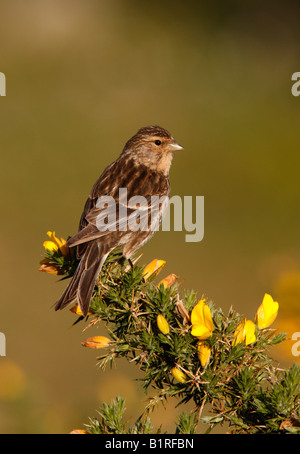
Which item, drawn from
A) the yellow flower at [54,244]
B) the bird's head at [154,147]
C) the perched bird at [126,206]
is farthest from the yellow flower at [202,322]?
the bird's head at [154,147]

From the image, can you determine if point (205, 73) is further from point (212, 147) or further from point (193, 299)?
point (193, 299)

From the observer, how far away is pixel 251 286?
26.2 feet

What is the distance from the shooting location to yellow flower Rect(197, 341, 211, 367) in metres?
2.30

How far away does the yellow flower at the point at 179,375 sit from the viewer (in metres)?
2.33

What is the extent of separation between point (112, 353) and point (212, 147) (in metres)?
8.78

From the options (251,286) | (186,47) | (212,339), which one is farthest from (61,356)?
(186,47)

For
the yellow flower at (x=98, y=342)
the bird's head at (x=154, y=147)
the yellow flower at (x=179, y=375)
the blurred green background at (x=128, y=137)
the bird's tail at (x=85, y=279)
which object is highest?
the blurred green background at (x=128, y=137)

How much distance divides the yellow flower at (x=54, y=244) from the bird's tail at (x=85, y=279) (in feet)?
0.33

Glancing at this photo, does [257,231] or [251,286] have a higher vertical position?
[257,231]

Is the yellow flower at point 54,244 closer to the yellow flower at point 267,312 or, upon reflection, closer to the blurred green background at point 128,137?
the blurred green background at point 128,137

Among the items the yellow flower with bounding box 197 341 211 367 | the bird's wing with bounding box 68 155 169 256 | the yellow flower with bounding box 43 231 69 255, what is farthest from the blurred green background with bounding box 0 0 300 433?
the yellow flower with bounding box 197 341 211 367

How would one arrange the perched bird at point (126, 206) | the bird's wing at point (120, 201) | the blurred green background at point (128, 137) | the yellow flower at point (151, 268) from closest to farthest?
the yellow flower at point (151, 268)
the perched bird at point (126, 206)
the bird's wing at point (120, 201)
the blurred green background at point (128, 137)

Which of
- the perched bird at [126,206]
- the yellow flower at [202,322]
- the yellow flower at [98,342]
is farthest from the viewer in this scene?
the perched bird at [126,206]

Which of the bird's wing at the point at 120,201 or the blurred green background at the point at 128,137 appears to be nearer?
the bird's wing at the point at 120,201
